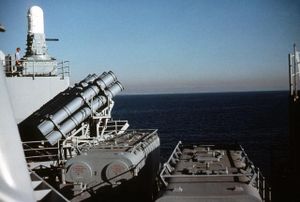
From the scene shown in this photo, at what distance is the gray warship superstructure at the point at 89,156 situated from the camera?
8516mm

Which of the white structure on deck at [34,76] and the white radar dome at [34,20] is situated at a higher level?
the white radar dome at [34,20]

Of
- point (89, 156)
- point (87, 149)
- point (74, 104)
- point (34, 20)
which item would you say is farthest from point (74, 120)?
point (34, 20)

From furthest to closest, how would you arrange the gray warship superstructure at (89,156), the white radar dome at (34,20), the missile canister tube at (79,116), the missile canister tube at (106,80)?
1. the white radar dome at (34,20)
2. the missile canister tube at (106,80)
3. the missile canister tube at (79,116)
4. the gray warship superstructure at (89,156)

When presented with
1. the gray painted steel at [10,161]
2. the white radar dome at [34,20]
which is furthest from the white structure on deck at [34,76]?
the gray painted steel at [10,161]

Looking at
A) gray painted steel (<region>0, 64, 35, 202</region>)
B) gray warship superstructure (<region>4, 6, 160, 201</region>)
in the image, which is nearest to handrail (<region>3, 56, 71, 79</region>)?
gray warship superstructure (<region>4, 6, 160, 201</region>)

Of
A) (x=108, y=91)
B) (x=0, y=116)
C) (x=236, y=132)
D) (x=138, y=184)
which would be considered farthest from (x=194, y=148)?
(x=236, y=132)

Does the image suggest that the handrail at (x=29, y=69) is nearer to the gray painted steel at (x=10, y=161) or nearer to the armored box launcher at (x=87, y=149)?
the armored box launcher at (x=87, y=149)

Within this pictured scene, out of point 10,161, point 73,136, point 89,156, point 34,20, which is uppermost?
point 34,20

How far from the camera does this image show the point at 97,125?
23.0m

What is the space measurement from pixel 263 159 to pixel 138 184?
38288 millimetres

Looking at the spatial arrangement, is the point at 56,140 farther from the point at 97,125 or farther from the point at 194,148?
the point at 194,148

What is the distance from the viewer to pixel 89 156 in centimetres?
1605

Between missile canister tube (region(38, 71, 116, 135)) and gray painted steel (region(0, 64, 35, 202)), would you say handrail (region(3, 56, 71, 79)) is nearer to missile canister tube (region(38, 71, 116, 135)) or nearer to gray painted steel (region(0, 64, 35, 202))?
missile canister tube (region(38, 71, 116, 135))

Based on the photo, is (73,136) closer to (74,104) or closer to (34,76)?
(74,104)
